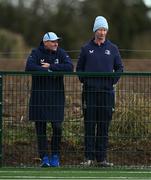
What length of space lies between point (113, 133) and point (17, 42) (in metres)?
22.3

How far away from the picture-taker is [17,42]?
105 feet

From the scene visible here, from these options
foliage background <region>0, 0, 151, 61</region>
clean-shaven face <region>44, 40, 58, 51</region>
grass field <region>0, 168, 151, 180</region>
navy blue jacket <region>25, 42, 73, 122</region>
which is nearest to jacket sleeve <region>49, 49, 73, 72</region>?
navy blue jacket <region>25, 42, 73, 122</region>

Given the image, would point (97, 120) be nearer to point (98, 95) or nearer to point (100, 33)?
point (98, 95)

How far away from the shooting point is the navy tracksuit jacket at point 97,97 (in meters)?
9.89

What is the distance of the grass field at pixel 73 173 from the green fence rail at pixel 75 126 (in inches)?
16.7

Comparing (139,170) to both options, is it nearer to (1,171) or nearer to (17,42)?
(1,171)

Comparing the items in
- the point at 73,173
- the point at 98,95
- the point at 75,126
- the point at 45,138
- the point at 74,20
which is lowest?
the point at 73,173

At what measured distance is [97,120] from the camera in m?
10.0

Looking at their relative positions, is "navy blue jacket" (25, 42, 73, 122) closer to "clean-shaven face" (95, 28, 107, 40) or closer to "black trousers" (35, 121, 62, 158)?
"black trousers" (35, 121, 62, 158)

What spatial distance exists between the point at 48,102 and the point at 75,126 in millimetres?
555

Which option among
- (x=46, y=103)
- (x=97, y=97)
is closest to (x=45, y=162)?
(x=46, y=103)

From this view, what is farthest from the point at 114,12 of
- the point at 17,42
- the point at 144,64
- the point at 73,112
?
the point at 73,112

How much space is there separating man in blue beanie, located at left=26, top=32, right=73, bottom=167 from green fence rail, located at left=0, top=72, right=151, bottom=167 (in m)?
0.16

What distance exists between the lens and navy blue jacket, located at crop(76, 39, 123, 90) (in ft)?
32.4
